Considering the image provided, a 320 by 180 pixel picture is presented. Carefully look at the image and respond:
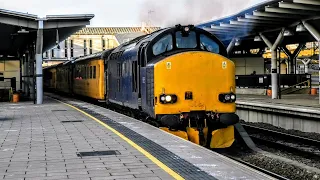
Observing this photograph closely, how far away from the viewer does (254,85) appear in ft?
126

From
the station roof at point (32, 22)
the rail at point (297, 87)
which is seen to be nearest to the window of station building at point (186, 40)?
the station roof at point (32, 22)

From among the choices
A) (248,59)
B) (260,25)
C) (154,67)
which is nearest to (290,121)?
(260,25)

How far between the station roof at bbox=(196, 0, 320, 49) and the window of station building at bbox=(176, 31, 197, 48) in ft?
28.2

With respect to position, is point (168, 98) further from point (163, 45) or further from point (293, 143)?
point (293, 143)

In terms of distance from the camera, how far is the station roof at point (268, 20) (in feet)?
70.9

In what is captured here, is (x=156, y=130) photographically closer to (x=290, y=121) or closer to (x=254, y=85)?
(x=290, y=121)

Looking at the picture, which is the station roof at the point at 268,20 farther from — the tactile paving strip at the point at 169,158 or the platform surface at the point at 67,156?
the tactile paving strip at the point at 169,158

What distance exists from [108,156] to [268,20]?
1837 centimetres

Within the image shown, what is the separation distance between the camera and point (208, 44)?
1362 centimetres

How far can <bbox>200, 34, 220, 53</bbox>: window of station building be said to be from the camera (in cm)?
1357

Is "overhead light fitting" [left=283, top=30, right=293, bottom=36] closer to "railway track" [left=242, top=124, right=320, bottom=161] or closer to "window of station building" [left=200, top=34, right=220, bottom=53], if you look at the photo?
"railway track" [left=242, top=124, right=320, bottom=161]

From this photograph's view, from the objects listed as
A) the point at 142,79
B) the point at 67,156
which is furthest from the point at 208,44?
the point at 67,156

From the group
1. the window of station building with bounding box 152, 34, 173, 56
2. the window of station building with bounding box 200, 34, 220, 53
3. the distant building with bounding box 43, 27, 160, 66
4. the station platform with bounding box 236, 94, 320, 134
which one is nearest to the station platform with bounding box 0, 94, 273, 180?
the window of station building with bounding box 152, 34, 173, 56

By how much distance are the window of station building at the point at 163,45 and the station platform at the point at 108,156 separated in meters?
2.13
